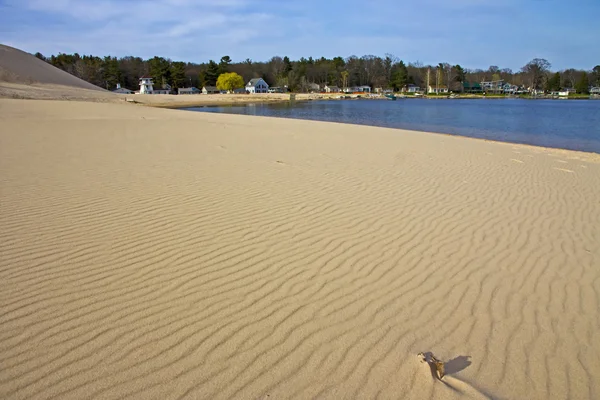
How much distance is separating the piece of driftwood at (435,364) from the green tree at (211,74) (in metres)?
110

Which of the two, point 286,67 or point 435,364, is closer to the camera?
point 435,364

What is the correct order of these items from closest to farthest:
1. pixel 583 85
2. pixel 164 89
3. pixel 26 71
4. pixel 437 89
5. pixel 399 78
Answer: pixel 26 71 < pixel 164 89 < pixel 583 85 < pixel 399 78 < pixel 437 89

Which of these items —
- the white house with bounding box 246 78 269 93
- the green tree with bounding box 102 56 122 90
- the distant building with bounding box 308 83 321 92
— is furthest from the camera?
the distant building with bounding box 308 83 321 92

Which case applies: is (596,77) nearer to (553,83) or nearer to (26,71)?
(553,83)

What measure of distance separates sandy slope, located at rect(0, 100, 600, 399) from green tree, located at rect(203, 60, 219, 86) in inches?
4087

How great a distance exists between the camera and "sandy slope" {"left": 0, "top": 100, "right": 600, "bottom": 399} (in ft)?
8.76

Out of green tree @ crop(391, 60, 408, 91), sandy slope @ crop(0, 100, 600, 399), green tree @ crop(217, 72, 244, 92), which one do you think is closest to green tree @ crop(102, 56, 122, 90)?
green tree @ crop(217, 72, 244, 92)

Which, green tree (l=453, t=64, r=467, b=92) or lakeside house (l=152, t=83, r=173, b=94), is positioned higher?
green tree (l=453, t=64, r=467, b=92)

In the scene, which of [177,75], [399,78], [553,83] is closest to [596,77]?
[553,83]

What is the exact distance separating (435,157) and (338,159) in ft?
10.9

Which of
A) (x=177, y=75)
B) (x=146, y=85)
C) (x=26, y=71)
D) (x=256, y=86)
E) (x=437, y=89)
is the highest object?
(x=177, y=75)

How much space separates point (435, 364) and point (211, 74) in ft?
364

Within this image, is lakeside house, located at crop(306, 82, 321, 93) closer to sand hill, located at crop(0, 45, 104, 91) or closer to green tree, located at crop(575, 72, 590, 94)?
sand hill, located at crop(0, 45, 104, 91)

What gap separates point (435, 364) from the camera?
Result: 2.78 meters
